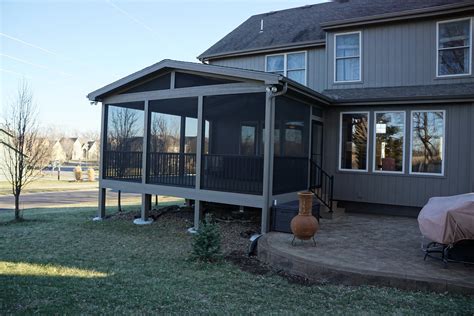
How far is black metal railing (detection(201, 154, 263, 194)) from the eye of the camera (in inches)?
325

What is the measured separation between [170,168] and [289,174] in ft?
10.8

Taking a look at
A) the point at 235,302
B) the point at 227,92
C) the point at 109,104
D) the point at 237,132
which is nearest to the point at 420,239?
the point at 235,302

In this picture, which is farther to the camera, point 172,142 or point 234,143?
point 234,143

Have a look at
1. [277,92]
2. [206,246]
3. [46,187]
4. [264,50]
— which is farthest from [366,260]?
[46,187]

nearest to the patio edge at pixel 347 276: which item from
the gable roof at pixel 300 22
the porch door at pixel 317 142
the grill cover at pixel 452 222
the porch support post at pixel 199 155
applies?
the grill cover at pixel 452 222

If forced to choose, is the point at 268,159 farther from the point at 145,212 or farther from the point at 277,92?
the point at 145,212

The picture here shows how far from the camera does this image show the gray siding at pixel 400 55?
32.5 feet

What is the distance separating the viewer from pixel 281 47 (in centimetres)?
1234

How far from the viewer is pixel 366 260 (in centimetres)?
557

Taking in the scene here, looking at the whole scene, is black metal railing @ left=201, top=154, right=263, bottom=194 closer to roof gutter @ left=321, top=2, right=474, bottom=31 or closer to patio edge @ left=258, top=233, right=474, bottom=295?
patio edge @ left=258, top=233, right=474, bottom=295

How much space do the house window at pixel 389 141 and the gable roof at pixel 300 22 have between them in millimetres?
2816

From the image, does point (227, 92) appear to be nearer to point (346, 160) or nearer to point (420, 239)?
point (346, 160)

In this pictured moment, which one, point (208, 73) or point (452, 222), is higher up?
point (208, 73)

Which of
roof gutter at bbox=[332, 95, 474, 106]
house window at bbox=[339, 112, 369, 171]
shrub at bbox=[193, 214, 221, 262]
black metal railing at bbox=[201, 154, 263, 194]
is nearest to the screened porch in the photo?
black metal railing at bbox=[201, 154, 263, 194]
